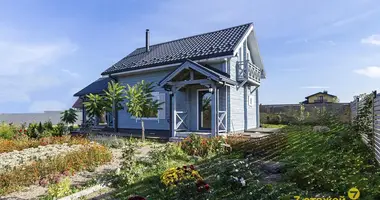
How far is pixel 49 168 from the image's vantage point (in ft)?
18.2

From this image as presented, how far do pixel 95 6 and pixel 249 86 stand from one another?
9261 mm

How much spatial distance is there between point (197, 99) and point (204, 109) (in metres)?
0.80

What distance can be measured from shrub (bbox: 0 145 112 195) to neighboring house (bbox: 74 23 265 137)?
5.08 m

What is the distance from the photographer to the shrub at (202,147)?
306 inches

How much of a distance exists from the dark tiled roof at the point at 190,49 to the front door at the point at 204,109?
1955mm

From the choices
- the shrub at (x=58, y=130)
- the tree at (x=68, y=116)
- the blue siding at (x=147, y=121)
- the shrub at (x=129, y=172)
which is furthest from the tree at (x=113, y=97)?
the shrub at (x=129, y=172)

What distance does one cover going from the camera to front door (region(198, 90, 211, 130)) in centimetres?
1251

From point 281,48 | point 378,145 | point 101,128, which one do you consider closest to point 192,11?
point 281,48

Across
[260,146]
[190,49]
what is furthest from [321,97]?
[260,146]

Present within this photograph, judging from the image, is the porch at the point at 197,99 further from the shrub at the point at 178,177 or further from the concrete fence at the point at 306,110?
the concrete fence at the point at 306,110

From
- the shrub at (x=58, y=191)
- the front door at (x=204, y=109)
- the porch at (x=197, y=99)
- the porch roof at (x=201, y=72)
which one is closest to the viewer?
the shrub at (x=58, y=191)

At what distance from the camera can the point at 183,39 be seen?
1611 cm

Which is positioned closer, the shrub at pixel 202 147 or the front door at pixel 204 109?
the shrub at pixel 202 147

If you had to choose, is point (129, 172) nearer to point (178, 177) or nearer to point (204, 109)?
point (178, 177)
